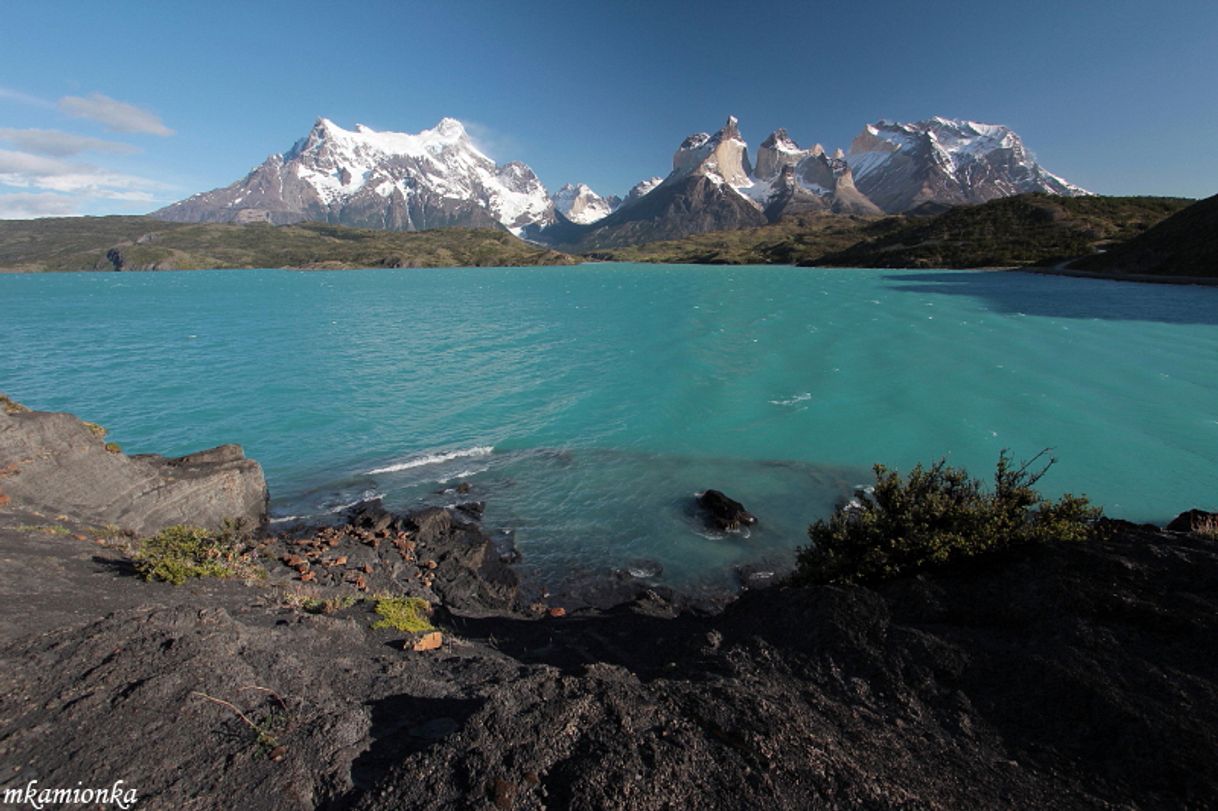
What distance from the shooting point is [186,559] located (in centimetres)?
1333

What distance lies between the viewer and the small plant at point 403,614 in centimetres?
1234

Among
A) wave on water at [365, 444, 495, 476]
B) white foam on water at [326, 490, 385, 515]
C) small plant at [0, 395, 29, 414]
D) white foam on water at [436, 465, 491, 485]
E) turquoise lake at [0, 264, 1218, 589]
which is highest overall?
small plant at [0, 395, 29, 414]

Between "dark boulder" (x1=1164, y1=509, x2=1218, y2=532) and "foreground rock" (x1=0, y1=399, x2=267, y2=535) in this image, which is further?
"foreground rock" (x1=0, y1=399, x2=267, y2=535)

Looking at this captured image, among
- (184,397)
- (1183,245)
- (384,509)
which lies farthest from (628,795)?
(1183,245)

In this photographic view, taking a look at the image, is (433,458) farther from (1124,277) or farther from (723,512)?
(1124,277)

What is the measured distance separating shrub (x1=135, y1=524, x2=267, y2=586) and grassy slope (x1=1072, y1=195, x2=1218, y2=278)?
174099mm

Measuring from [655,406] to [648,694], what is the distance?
34509 mm

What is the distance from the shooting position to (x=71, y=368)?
181 ft

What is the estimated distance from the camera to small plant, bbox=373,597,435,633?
1234 centimetres

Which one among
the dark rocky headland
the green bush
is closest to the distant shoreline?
the green bush

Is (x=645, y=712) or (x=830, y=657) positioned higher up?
(x=645, y=712)

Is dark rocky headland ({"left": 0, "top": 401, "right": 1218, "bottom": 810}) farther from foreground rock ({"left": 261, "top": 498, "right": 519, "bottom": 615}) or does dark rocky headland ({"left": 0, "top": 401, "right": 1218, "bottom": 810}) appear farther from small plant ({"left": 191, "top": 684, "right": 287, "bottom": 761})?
foreground rock ({"left": 261, "top": 498, "right": 519, "bottom": 615})

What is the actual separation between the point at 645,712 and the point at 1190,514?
2205 cm

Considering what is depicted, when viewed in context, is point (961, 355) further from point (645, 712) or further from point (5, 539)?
point (5, 539)
